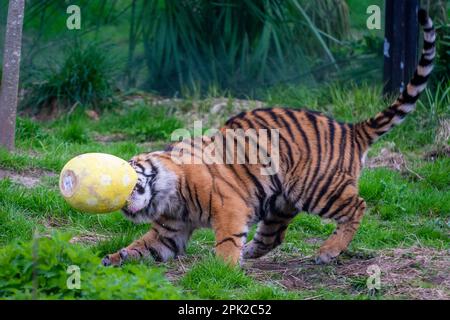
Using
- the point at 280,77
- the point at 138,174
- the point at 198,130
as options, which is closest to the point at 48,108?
the point at 198,130

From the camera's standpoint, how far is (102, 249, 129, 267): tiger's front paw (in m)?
5.75

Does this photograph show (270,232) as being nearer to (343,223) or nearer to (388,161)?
(343,223)

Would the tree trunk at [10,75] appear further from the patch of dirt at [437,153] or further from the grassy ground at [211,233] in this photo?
the patch of dirt at [437,153]

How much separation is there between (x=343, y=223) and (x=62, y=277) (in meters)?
2.23

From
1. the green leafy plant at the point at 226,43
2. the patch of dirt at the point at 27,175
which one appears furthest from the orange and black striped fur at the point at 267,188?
the green leafy plant at the point at 226,43

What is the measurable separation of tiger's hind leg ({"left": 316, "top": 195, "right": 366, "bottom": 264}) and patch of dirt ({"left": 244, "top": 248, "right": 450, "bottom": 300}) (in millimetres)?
77

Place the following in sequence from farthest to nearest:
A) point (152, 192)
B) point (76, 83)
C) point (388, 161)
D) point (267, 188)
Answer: point (76, 83), point (388, 161), point (267, 188), point (152, 192)

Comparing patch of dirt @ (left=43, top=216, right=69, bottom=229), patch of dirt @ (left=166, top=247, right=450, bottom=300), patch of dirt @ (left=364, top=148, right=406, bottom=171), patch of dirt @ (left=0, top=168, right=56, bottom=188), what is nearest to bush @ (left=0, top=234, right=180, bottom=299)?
patch of dirt @ (left=166, top=247, right=450, bottom=300)

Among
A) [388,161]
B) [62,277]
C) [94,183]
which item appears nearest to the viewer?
[62,277]

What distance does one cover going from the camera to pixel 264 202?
19.7 ft

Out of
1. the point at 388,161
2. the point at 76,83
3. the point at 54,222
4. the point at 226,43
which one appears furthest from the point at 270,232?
the point at 226,43

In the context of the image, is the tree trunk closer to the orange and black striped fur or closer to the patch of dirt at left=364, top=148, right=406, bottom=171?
the orange and black striped fur

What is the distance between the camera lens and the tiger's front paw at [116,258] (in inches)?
226

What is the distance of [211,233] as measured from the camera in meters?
6.81
